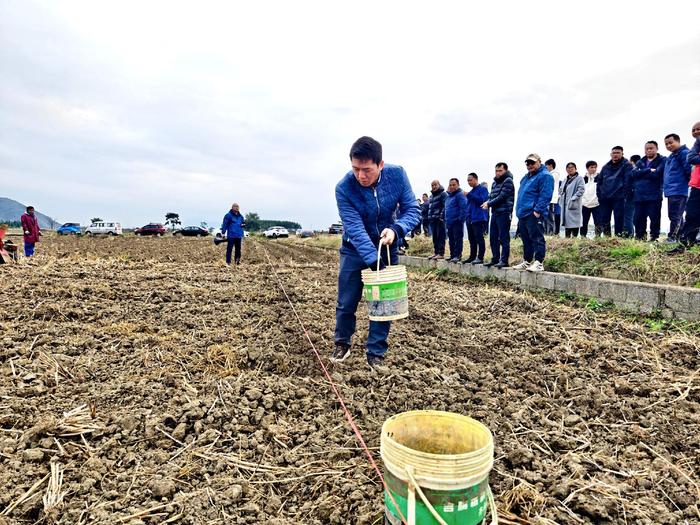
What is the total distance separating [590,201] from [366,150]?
7209mm

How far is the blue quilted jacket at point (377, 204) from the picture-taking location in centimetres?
329

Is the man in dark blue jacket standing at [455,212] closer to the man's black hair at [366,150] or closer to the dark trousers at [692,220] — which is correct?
the dark trousers at [692,220]

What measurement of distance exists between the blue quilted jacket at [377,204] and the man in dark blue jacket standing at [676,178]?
518 cm

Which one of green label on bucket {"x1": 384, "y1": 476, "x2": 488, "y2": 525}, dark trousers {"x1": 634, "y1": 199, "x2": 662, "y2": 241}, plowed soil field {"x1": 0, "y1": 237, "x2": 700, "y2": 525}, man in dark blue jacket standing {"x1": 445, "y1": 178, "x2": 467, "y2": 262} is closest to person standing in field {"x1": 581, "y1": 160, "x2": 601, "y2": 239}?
dark trousers {"x1": 634, "y1": 199, "x2": 662, "y2": 241}

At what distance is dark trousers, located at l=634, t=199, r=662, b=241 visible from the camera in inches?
285

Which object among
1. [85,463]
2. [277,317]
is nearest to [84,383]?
[85,463]

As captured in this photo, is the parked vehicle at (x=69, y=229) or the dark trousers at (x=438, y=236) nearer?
the dark trousers at (x=438, y=236)

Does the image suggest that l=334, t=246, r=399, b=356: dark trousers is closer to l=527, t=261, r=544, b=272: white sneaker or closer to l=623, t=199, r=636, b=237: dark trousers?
l=527, t=261, r=544, b=272: white sneaker

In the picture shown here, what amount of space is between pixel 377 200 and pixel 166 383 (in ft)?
6.65

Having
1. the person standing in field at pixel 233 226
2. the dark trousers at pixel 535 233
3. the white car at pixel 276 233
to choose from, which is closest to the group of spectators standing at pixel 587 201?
the dark trousers at pixel 535 233

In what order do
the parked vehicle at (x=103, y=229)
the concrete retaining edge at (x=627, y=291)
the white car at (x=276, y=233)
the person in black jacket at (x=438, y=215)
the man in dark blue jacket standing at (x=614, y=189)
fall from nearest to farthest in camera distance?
the concrete retaining edge at (x=627, y=291) < the man in dark blue jacket standing at (x=614, y=189) < the person in black jacket at (x=438, y=215) < the parked vehicle at (x=103, y=229) < the white car at (x=276, y=233)

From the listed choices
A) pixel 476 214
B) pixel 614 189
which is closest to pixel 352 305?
pixel 476 214

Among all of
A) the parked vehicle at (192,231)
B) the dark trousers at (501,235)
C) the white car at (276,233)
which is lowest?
the dark trousers at (501,235)

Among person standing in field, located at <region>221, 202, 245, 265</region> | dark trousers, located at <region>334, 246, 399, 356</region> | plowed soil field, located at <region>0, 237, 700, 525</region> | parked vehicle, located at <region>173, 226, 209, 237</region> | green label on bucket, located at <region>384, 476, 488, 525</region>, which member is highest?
parked vehicle, located at <region>173, 226, 209, 237</region>
